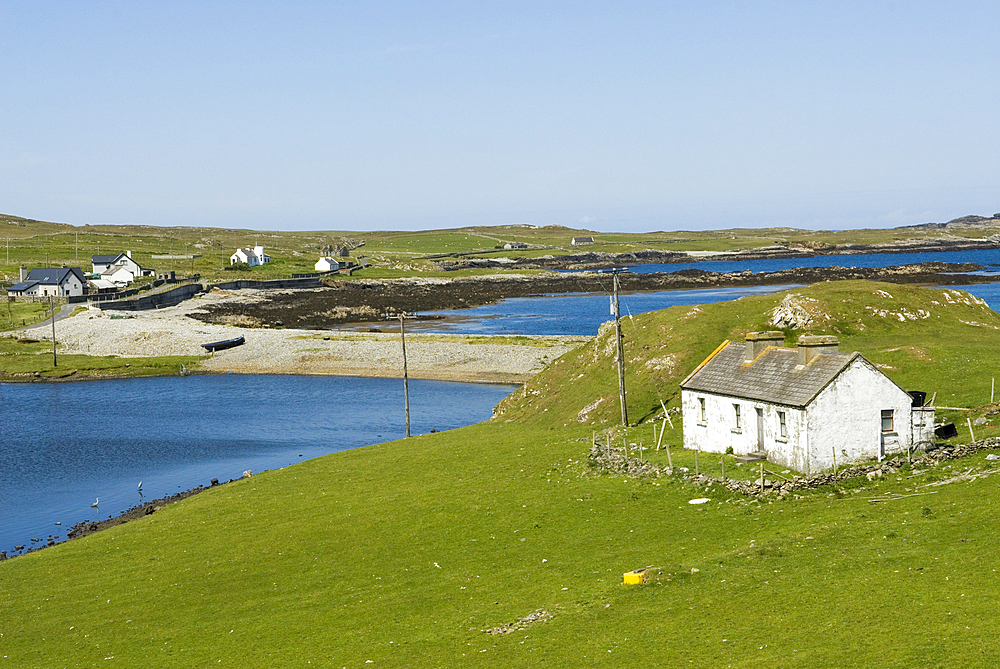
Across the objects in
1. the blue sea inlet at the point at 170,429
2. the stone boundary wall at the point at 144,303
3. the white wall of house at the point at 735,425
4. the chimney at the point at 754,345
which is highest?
the chimney at the point at 754,345

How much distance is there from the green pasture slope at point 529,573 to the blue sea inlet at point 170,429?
14601 millimetres

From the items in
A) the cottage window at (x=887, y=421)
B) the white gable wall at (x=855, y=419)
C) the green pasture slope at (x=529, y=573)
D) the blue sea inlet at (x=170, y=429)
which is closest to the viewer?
the green pasture slope at (x=529, y=573)

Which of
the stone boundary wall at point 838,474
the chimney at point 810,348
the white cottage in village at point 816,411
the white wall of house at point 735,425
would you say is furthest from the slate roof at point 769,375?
the stone boundary wall at point 838,474

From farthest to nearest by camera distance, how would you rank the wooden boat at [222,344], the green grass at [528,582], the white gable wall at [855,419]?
1. the wooden boat at [222,344]
2. the white gable wall at [855,419]
3. the green grass at [528,582]

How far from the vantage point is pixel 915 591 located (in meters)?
22.3

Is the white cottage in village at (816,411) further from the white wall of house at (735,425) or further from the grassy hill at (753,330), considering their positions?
the grassy hill at (753,330)

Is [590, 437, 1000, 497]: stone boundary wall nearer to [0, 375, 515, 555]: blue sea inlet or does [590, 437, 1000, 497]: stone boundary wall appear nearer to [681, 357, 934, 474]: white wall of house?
[681, 357, 934, 474]: white wall of house

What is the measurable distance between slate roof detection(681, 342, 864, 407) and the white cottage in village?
43 mm

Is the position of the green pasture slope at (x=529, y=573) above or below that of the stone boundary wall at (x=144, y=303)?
below

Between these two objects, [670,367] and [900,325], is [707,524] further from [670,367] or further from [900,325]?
[900,325]

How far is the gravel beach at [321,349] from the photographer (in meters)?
116

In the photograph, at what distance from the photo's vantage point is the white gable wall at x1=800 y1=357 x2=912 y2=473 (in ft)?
114

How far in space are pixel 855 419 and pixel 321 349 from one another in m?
103

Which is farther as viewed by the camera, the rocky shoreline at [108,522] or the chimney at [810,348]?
the rocky shoreline at [108,522]
